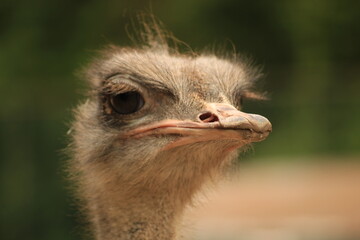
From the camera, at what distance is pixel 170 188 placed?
3230 millimetres

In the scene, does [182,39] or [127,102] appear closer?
[127,102]

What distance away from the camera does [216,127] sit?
108 inches

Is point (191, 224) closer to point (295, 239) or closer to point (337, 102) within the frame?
point (295, 239)

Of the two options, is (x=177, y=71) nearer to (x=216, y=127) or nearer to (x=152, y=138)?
(x=152, y=138)

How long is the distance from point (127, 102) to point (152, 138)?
20cm

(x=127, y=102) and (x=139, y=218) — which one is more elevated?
(x=127, y=102)

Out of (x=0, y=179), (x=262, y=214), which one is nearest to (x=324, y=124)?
(x=262, y=214)

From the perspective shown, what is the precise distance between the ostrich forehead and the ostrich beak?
0.17 m

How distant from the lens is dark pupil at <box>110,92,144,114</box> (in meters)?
3.11

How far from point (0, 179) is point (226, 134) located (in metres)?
6.10

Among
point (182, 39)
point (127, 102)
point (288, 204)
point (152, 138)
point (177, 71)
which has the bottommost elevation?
point (152, 138)

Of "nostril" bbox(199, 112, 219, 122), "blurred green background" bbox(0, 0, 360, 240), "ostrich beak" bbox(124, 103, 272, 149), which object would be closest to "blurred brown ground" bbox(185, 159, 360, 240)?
"blurred green background" bbox(0, 0, 360, 240)

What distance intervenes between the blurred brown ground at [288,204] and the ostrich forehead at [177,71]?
2671 millimetres

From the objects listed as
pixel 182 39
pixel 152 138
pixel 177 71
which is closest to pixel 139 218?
pixel 152 138
